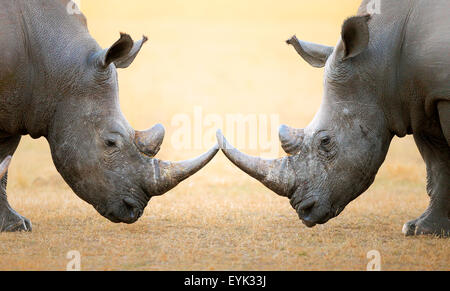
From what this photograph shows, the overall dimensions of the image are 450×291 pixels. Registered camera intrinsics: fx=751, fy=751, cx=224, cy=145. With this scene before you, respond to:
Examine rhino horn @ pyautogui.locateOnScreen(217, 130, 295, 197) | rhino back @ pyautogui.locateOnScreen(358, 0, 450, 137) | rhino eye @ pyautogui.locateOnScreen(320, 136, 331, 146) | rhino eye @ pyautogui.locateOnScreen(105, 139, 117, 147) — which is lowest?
rhino horn @ pyautogui.locateOnScreen(217, 130, 295, 197)

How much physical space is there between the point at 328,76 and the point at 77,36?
2.42m

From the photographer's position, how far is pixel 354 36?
668cm

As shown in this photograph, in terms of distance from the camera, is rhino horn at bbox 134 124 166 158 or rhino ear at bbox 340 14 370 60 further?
rhino horn at bbox 134 124 166 158

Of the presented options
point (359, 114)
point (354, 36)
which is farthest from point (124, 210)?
point (354, 36)

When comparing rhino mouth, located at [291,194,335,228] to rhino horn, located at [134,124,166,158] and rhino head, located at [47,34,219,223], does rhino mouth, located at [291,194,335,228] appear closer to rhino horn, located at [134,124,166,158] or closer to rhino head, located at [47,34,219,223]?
rhino head, located at [47,34,219,223]

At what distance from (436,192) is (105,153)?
3.43 m

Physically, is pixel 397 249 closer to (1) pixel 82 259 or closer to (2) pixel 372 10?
(2) pixel 372 10

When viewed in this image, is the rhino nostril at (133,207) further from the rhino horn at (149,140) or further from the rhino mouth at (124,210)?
the rhino horn at (149,140)

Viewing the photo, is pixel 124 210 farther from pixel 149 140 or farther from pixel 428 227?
pixel 428 227

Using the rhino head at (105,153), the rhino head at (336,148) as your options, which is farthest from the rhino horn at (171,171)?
the rhino head at (336,148)

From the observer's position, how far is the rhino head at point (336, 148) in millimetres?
6723

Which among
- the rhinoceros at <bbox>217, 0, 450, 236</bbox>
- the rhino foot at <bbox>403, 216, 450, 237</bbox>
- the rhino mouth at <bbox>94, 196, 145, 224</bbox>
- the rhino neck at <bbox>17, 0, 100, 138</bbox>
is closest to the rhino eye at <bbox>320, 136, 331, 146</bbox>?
the rhinoceros at <bbox>217, 0, 450, 236</bbox>

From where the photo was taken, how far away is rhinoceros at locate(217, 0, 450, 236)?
21.9 ft

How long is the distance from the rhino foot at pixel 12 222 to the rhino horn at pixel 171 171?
1.70 metres
